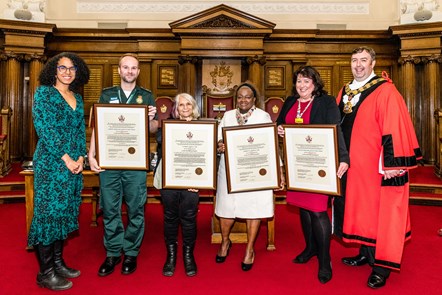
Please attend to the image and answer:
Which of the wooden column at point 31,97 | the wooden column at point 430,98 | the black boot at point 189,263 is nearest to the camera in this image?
the black boot at point 189,263

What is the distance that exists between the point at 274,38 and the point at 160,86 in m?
3.12

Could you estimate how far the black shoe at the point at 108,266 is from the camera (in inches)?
116

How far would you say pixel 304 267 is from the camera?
10.5 ft

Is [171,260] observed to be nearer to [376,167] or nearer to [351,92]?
[376,167]

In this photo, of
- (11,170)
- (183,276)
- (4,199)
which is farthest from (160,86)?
(183,276)

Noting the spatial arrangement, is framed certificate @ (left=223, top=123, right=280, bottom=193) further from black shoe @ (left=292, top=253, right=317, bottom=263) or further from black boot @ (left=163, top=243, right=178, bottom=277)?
black shoe @ (left=292, top=253, right=317, bottom=263)

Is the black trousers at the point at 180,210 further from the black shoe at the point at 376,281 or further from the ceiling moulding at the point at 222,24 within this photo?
the ceiling moulding at the point at 222,24

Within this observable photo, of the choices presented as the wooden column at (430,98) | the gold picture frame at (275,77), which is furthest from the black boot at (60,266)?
the wooden column at (430,98)

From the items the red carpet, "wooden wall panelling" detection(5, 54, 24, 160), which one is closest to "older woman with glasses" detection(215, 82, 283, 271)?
the red carpet

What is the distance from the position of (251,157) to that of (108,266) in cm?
152

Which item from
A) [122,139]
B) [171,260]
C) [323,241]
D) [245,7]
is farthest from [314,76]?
[245,7]

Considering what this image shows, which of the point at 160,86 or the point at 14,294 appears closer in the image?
the point at 14,294

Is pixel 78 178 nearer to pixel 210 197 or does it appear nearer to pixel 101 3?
pixel 210 197

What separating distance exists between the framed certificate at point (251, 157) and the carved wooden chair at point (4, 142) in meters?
5.55
